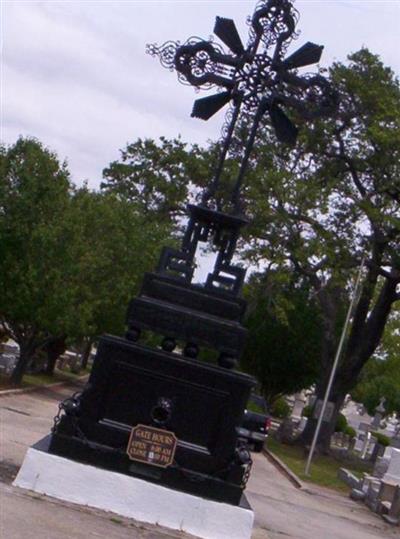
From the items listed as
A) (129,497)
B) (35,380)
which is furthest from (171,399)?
(35,380)

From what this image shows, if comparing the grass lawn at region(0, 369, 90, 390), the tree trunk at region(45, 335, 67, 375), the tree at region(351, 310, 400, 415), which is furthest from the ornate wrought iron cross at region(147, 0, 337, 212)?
the tree at region(351, 310, 400, 415)

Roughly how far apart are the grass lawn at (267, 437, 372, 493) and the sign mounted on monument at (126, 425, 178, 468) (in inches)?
740

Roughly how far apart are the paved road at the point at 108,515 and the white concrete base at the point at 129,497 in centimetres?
19

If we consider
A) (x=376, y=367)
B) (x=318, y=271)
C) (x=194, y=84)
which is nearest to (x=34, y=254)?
(x=318, y=271)

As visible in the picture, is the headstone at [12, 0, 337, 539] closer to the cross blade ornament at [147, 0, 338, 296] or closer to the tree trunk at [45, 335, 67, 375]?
the cross blade ornament at [147, 0, 338, 296]

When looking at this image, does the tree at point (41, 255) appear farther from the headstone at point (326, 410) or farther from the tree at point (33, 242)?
the headstone at point (326, 410)

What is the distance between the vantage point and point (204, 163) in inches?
1633

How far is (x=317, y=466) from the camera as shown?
3831 cm

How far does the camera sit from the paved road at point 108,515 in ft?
35.2

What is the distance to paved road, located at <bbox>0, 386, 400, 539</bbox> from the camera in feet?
35.2

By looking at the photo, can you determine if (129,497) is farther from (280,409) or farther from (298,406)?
(298,406)

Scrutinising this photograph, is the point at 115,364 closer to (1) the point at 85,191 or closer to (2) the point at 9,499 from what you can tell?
(2) the point at 9,499

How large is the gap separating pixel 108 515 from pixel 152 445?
85cm

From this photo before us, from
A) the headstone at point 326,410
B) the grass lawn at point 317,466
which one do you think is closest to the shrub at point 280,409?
the grass lawn at point 317,466
